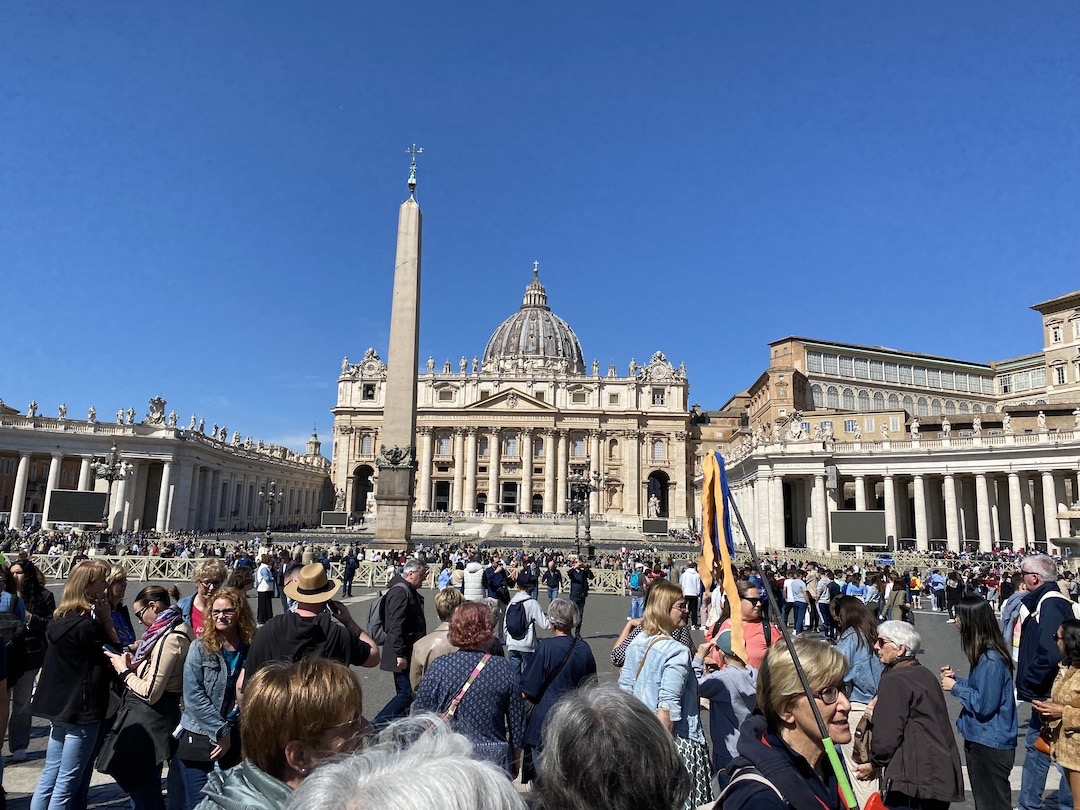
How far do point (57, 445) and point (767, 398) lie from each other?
1960 inches

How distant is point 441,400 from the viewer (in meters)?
73.5

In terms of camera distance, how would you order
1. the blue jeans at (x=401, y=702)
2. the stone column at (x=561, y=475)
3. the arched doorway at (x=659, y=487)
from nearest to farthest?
1. the blue jeans at (x=401, y=702)
2. the stone column at (x=561, y=475)
3. the arched doorway at (x=659, y=487)

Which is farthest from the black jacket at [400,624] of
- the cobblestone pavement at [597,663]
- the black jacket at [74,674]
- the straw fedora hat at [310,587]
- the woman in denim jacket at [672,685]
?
the woman in denim jacket at [672,685]

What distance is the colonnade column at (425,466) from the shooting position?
230ft

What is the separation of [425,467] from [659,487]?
81.3ft

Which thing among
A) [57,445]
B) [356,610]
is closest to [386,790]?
[356,610]

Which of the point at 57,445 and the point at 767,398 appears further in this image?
the point at 767,398

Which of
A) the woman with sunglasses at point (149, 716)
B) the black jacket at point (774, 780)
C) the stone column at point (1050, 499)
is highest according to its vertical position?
the stone column at point (1050, 499)

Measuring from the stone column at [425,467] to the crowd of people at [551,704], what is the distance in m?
65.4

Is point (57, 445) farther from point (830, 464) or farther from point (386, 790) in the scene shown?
point (386, 790)

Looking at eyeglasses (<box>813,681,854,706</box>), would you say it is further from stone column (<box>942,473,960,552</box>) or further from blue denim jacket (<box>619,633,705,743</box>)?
stone column (<box>942,473,960,552</box>)

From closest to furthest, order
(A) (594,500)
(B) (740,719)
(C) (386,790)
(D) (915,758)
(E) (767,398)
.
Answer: (C) (386,790)
(D) (915,758)
(B) (740,719)
(E) (767,398)
(A) (594,500)

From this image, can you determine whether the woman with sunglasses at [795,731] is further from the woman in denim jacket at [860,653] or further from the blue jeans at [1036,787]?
the blue jeans at [1036,787]

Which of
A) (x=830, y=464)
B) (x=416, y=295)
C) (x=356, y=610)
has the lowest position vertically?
(x=356, y=610)
